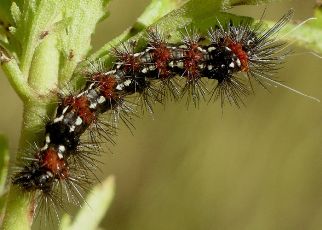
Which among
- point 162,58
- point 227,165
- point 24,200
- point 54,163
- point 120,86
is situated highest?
point 227,165

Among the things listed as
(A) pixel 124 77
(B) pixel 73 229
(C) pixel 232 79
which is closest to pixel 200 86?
(C) pixel 232 79

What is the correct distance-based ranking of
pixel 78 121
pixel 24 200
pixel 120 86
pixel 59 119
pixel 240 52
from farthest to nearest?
pixel 240 52
pixel 120 86
pixel 78 121
pixel 59 119
pixel 24 200

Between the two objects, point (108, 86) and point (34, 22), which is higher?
point (108, 86)

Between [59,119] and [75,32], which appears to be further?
[59,119]

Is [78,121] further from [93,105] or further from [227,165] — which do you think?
[227,165]

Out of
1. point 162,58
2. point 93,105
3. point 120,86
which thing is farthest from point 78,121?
point 162,58

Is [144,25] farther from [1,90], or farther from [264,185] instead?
[264,185]

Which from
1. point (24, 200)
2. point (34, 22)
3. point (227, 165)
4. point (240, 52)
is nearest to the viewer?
point (34, 22)
